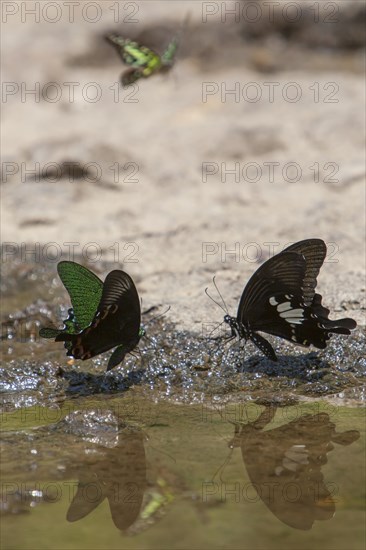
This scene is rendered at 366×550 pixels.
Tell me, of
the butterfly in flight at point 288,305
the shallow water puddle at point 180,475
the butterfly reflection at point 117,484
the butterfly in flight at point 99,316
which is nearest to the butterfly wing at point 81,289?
the butterfly in flight at point 99,316

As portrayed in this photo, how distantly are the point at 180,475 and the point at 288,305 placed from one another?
124cm

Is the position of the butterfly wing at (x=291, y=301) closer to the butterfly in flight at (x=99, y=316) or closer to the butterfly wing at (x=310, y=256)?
the butterfly wing at (x=310, y=256)

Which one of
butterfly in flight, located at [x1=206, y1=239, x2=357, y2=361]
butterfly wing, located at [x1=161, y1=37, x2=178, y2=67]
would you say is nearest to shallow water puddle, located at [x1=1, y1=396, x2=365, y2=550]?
butterfly in flight, located at [x1=206, y1=239, x2=357, y2=361]

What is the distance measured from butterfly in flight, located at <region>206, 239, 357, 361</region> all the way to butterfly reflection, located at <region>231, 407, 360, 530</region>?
0.45 m

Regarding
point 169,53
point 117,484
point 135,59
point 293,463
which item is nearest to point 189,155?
point 169,53

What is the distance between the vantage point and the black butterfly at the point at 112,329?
412 cm

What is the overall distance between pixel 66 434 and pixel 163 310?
1.22 meters

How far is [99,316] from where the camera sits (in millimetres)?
4176

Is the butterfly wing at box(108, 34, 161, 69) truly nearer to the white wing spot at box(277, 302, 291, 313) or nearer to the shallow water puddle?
the white wing spot at box(277, 302, 291, 313)

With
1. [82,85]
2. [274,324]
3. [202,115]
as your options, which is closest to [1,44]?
[82,85]

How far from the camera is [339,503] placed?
3.01 meters

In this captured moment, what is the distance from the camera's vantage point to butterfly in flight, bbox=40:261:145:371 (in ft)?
13.5

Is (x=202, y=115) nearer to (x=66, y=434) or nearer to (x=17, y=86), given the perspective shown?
(x=17, y=86)

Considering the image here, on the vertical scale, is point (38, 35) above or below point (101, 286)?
above
